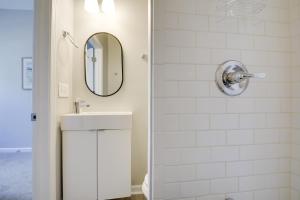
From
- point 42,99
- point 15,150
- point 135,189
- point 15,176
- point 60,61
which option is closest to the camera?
point 42,99

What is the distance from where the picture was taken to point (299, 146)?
3.54ft

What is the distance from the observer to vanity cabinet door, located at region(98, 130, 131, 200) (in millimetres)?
1808

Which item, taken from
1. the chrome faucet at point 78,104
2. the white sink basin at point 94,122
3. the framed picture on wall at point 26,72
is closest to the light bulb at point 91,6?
the chrome faucet at point 78,104

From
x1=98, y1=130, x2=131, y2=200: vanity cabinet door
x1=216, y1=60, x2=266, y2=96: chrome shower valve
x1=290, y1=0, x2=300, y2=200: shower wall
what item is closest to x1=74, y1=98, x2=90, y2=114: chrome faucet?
x1=98, y1=130, x2=131, y2=200: vanity cabinet door

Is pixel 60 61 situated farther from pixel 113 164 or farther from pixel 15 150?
pixel 15 150

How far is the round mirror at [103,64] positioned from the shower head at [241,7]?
1.35 meters

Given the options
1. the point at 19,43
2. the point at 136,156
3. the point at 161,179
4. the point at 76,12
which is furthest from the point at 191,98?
the point at 19,43

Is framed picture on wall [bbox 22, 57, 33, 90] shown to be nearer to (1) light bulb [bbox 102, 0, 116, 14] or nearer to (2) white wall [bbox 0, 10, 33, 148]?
(2) white wall [bbox 0, 10, 33, 148]

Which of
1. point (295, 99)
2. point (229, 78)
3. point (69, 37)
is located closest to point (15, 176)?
point (69, 37)

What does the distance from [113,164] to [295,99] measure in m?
1.53

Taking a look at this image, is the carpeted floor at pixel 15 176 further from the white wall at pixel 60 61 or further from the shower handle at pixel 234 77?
the shower handle at pixel 234 77

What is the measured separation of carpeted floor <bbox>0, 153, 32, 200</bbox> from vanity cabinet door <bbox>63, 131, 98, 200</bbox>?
563mm

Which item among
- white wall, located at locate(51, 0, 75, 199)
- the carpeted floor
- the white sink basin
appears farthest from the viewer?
the carpeted floor

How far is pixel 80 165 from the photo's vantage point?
5.76ft
